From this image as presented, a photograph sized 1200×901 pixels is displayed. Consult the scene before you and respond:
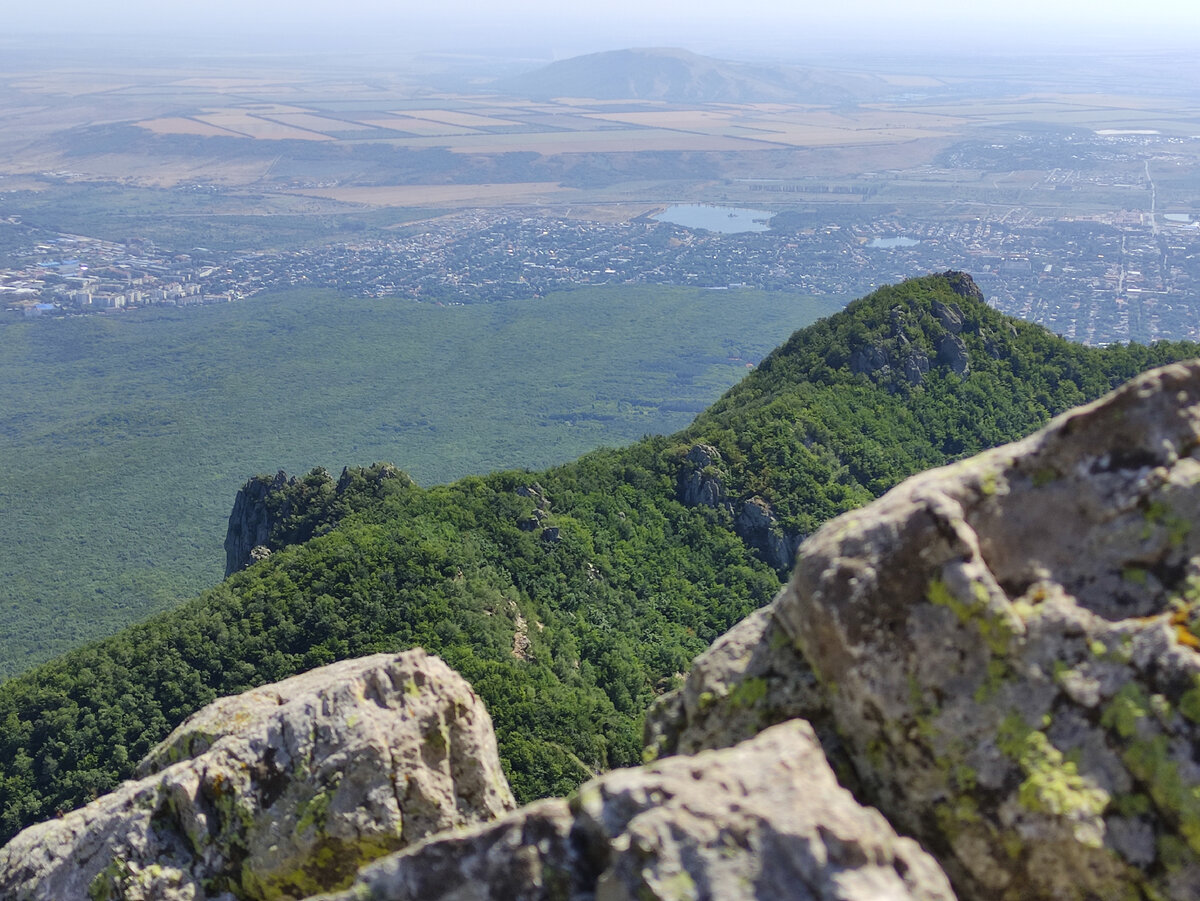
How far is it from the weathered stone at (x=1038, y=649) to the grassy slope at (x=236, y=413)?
256 feet

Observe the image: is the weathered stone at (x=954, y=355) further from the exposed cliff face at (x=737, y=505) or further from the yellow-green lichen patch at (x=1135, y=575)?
the yellow-green lichen patch at (x=1135, y=575)

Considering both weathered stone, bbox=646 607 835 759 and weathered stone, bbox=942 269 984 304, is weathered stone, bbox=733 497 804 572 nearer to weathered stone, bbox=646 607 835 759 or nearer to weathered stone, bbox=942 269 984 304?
weathered stone, bbox=942 269 984 304

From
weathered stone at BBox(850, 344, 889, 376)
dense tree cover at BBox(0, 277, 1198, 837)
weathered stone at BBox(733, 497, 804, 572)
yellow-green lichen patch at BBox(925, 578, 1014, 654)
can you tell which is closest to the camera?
yellow-green lichen patch at BBox(925, 578, 1014, 654)

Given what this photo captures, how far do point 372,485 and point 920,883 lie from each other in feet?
174

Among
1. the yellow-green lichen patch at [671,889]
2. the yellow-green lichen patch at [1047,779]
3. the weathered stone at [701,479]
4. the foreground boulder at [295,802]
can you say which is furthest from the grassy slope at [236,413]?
the yellow-green lichen patch at [1047,779]

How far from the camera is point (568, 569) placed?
50750 mm

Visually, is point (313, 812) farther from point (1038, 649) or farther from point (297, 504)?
point (297, 504)

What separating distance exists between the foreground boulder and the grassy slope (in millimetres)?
68271

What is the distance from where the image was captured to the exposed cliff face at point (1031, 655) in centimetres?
949

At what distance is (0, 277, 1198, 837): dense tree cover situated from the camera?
126 ft

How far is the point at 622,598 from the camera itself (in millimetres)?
50844

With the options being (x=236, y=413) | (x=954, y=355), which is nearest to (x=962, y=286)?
(x=954, y=355)

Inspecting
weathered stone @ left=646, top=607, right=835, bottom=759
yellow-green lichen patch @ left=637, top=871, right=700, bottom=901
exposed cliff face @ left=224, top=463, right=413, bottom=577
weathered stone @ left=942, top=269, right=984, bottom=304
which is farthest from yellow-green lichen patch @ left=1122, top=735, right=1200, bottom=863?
weathered stone @ left=942, top=269, right=984, bottom=304

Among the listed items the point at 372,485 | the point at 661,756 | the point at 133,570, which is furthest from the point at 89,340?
the point at 661,756
